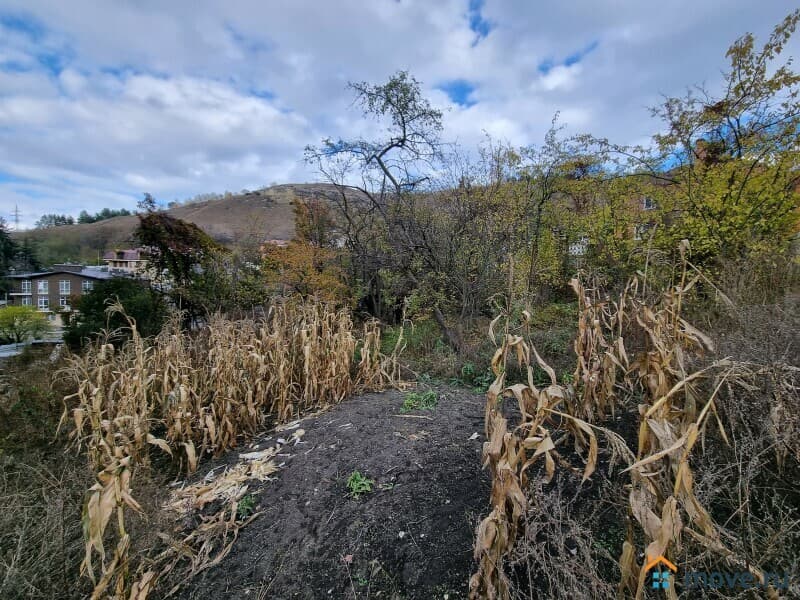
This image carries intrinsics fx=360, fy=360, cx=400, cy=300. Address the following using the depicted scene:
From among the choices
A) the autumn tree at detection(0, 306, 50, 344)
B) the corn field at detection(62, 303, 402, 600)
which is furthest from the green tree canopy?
the autumn tree at detection(0, 306, 50, 344)

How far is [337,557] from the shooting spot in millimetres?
1562

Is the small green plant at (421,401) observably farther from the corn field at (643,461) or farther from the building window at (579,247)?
the building window at (579,247)

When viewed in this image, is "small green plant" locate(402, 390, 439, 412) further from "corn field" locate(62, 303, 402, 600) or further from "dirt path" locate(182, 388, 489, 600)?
"corn field" locate(62, 303, 402, 600)

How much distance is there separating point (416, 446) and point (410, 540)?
2.31 ft

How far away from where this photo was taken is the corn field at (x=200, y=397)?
1.71m

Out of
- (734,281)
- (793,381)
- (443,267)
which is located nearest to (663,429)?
(793,381)

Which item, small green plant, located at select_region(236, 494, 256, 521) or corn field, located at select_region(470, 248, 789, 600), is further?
small green plant, located at select_region(236, 494, 256, 521)

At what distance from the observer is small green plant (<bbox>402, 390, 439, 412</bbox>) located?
2888 mm

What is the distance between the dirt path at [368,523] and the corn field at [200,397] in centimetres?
21

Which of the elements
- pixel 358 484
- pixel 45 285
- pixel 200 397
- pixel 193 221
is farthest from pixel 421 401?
pixel 45 285

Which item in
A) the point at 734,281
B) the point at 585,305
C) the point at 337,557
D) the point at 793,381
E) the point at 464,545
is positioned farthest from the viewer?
the point at 734,281

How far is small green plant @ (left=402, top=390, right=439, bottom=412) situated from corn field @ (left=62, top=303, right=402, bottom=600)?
0.55 m

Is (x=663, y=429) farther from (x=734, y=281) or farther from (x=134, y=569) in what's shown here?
(x=734, y=281)

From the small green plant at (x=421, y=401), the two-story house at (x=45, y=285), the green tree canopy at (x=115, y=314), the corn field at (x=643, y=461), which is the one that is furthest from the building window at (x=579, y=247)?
the two-story house at (x=45, y=285)
